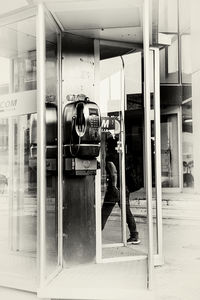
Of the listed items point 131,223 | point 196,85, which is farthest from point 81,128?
point 196,85

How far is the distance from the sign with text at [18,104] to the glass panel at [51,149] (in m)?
0.15

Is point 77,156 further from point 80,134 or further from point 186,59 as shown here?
point 186,59

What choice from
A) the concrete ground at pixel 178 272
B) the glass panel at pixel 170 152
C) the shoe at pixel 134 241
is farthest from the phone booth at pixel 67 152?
the glass panel at pixel 170 152

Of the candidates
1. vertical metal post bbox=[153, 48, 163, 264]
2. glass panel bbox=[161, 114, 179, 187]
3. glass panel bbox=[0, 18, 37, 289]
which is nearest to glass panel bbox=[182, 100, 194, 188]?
glass panel bbox=[161, 114, 179, 187]

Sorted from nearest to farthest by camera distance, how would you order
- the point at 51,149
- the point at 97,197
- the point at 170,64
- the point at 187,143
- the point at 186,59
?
the point at 51,149, the point at 97,197, the point at 186,59, the point at 170,64, the point at 187,143

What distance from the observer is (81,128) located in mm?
4102

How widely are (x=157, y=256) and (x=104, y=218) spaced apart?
0.88m

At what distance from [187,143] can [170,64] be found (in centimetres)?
254

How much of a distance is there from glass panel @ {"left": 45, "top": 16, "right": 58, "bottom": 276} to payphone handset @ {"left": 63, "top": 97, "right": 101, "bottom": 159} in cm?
13

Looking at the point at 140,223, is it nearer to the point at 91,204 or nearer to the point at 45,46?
the point at 91,204

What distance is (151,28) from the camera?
4.08m

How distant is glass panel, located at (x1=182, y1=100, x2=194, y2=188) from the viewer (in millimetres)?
13523

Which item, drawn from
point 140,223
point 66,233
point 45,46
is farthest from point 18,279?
point 140,223

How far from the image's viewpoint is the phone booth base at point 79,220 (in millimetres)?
4172
